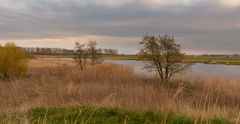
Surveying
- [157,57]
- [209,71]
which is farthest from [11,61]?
[209,71]

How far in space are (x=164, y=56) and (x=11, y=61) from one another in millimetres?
11616

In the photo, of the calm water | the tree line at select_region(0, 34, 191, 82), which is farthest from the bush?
the calm water

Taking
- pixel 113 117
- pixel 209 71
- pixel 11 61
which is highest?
pixel 11 61

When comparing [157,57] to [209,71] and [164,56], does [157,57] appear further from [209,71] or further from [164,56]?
[209,71]

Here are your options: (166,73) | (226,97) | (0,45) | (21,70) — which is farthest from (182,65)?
(0,45)

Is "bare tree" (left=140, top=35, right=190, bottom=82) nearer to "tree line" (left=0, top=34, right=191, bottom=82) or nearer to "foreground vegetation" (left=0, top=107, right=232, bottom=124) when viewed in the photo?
"tree line" (left=0, top=34, right=191, bottom=82)

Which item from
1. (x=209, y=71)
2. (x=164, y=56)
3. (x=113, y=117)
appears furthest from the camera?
(x=209, y=71)

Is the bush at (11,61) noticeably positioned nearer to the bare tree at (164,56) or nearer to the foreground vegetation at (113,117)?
the bare tree at (164,56)

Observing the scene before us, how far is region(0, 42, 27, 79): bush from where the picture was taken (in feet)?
75.2

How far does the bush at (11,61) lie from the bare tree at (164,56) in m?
9.73

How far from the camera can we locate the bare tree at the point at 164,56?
765 inches

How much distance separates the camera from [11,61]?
76.1 feet

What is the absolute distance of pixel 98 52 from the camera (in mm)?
34406

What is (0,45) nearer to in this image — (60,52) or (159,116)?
(159,116)
